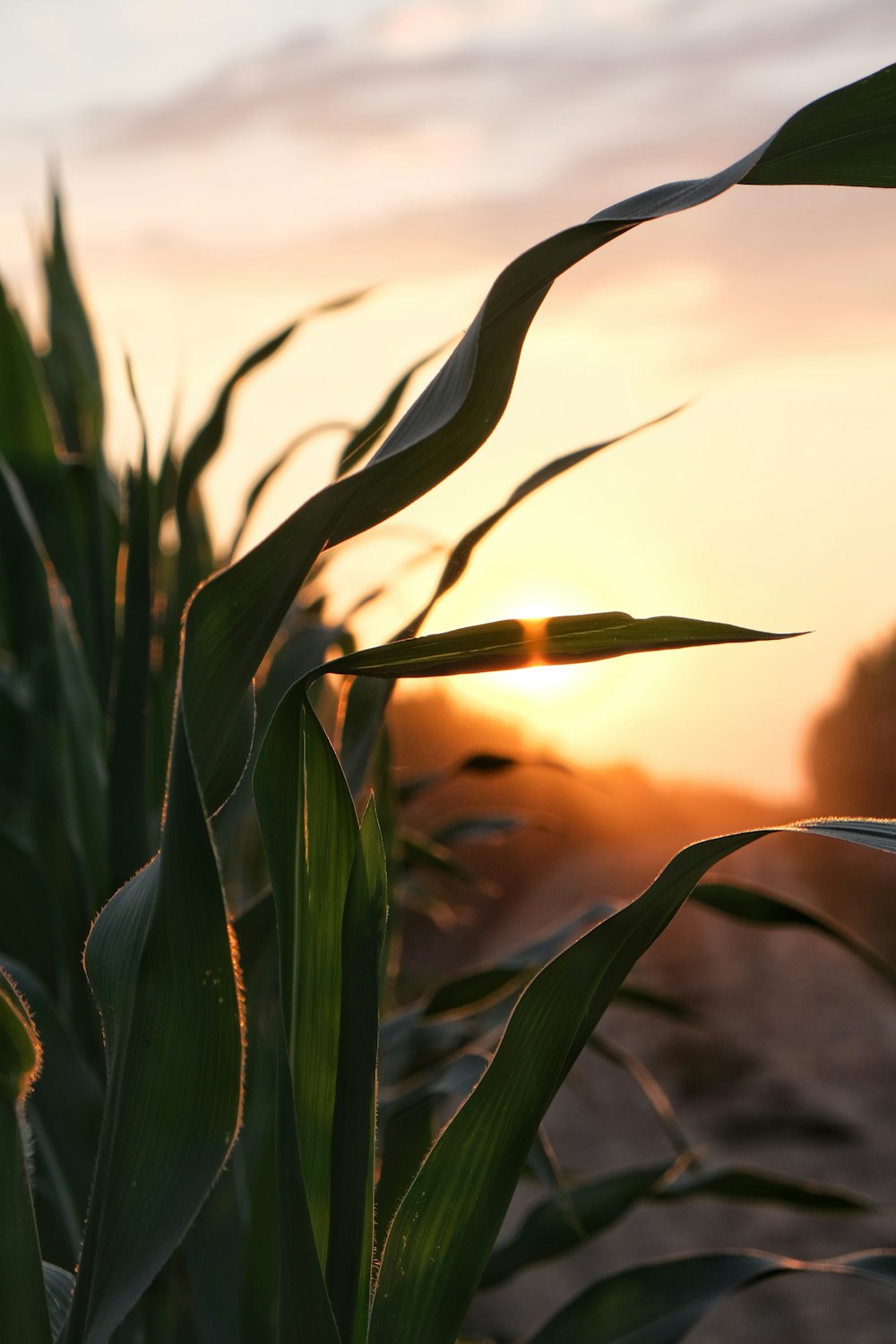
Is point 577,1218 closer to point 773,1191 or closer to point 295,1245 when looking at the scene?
point 773,1191

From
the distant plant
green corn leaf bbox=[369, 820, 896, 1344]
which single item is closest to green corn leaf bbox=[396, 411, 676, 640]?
green corn leaf bbox=[369, 820, 896, 1344]

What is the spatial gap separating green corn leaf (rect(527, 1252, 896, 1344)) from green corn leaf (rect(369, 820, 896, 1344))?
11.2 inches

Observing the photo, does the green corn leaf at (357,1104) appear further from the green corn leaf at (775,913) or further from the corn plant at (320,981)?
the green corn leaf at (775,913)

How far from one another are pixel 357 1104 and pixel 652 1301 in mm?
338

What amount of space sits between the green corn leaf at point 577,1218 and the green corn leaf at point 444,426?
631 millimetres

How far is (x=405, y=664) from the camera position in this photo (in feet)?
0.96

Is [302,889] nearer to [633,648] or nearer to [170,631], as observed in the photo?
[633,648]

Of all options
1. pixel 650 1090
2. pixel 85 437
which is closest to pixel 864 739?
pixel 650 1090

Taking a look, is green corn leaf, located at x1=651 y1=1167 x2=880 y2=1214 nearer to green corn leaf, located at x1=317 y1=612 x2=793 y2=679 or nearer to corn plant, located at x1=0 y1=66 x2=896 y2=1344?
corn plant, located at x1=0 y1=66 x2=896 y2=1344

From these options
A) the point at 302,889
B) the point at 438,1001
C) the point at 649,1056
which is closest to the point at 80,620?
the point at 438,1001

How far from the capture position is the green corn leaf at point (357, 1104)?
366 millimetres

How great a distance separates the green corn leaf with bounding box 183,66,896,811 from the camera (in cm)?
28

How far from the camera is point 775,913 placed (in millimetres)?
629

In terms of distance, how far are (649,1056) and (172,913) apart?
15.0 feet
